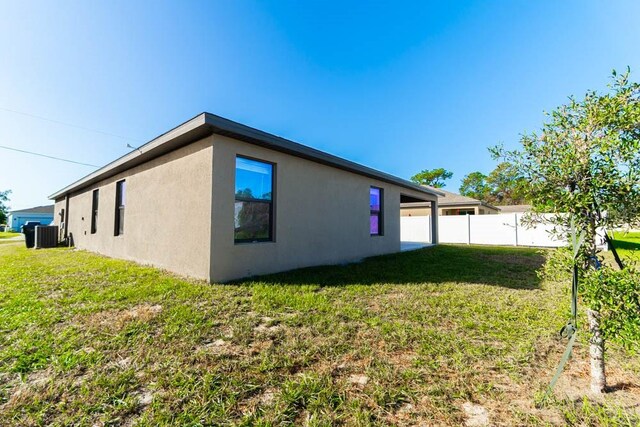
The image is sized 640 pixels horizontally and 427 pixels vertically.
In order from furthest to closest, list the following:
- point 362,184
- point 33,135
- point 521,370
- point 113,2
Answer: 1. point 33,135
2. point 362,184
3. point 113,2
4. point 521,370

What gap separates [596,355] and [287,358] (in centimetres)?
232

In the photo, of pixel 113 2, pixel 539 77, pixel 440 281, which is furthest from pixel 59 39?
pixel 539 77

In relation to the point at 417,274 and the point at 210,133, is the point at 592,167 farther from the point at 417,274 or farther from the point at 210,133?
the point at 210,133

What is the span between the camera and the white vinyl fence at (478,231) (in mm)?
12578

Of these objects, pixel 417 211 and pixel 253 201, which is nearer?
Answer: pixel 253 201

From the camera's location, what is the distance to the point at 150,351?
2.34m

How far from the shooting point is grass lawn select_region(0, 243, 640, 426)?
162 cm

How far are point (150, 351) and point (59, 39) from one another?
1039 centimetres

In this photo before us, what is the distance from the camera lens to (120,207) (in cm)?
807

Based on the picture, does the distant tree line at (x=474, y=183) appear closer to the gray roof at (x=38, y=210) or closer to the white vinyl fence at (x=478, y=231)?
the white vinyl fence at (x=478, y=231)

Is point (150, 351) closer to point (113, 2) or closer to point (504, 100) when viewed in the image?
point (113, 2)

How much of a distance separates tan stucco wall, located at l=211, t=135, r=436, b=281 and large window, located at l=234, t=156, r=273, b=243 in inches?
7.2

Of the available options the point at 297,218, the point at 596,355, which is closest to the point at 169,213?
the point at 297,218

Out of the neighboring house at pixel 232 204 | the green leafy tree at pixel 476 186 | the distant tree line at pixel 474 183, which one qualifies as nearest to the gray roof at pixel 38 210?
the neighboring house at pixel 232 204
